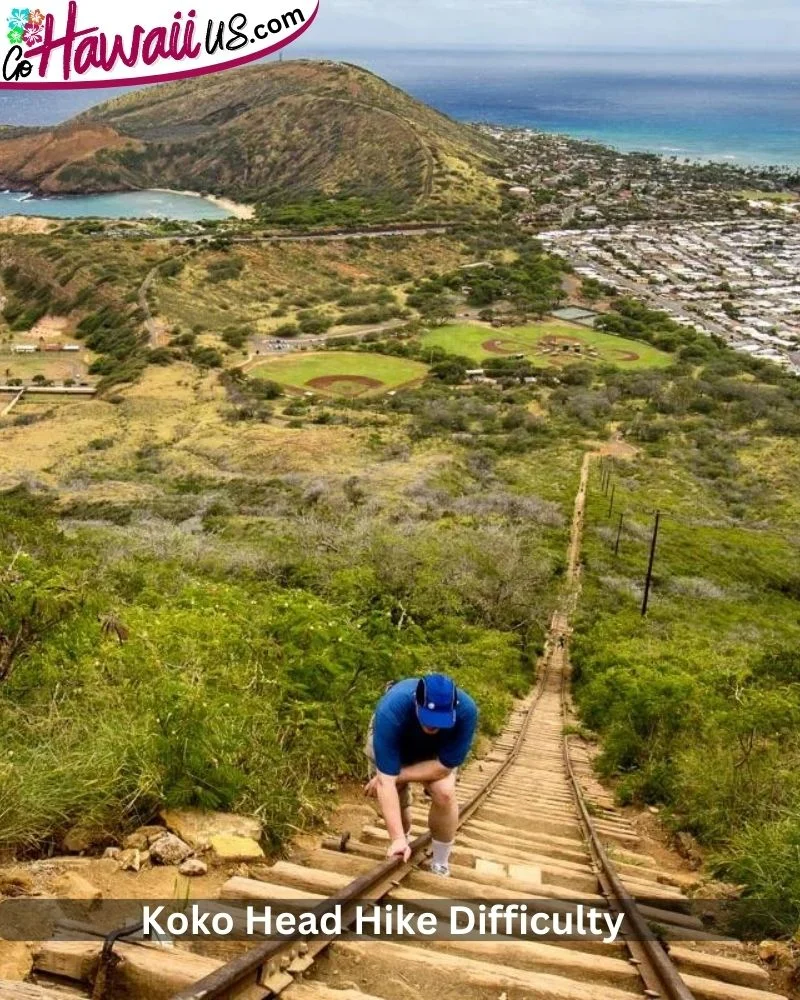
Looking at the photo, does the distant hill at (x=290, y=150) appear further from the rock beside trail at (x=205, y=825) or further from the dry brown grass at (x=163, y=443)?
the rock beside trail at (x=205, y=825)

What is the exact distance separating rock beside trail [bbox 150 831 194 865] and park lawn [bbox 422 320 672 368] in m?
53.7

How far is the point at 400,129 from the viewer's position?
109 metres

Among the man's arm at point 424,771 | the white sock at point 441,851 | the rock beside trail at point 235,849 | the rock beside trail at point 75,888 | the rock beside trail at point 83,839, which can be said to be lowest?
the rock beside trail at point 235,849

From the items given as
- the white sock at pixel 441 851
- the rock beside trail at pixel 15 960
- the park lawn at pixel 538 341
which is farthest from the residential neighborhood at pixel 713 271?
the rock beside trail at pixel 15 960

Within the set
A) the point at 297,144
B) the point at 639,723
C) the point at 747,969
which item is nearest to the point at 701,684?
the point at 639,723

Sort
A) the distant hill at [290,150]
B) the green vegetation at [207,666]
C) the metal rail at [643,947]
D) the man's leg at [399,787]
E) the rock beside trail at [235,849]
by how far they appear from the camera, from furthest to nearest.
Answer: the distant hill at [290,150] → the green vegetation at [207,666] → the rock beside trail at [235,849] → the man's leg at [399,787] → the metal rail at [643,947]

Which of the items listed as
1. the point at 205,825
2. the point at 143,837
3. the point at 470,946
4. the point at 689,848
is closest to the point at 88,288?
the point at 689,848

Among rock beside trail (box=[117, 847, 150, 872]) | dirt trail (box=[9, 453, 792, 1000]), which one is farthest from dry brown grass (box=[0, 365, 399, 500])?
rock beside trail (box=[117, 847, 150, 872])

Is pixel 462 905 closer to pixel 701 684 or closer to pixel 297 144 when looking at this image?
pixel 701 684

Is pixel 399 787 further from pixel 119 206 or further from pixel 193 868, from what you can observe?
pixel 119 206

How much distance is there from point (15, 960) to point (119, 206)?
120 meters

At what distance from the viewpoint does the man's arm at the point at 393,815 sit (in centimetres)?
409

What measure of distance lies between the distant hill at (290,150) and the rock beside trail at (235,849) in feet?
308

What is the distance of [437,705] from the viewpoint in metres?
3.96
